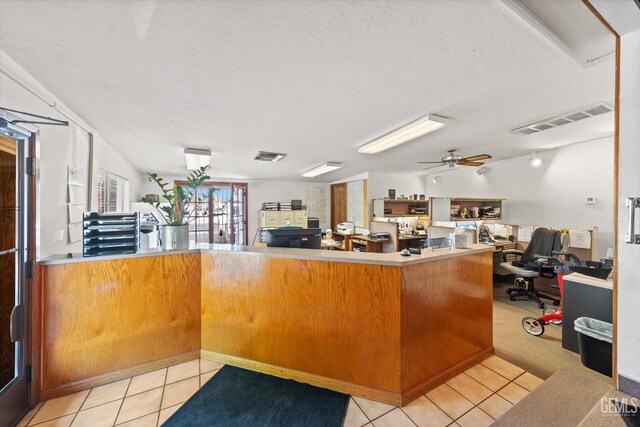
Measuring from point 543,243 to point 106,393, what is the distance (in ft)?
18.9

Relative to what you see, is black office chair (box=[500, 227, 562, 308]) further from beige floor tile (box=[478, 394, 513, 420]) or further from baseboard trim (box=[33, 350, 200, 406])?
baseboard trim (box=[33, 350, 200, 406])

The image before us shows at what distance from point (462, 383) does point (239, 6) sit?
9.42 ft

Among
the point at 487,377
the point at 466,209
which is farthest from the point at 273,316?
the point at 466,209

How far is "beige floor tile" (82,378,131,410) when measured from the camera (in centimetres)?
178

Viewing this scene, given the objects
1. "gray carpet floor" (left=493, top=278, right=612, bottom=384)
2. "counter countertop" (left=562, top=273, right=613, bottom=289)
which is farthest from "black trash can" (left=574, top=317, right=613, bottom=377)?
"counter countertop" (left=562, top=273, right=613, bottom=289)

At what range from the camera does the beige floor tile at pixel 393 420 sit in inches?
62.2

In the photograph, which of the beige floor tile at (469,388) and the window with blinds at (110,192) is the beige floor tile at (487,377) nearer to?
the beige floor tile at (469,388)

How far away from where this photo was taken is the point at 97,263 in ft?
6.25

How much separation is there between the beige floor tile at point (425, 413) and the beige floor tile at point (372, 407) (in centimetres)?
12

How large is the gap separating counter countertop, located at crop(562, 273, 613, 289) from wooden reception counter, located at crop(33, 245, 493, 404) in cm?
96

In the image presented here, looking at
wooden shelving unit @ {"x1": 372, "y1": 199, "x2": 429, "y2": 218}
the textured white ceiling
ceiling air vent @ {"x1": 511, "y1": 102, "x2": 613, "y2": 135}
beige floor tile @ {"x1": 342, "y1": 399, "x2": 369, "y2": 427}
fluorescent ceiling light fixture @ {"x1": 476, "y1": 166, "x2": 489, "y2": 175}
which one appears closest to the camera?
the textured white ceiling

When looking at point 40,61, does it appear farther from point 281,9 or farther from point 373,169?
Answer: point 373,169

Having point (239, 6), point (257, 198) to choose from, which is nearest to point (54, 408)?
point (239, 6)

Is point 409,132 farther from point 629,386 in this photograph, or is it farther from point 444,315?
point 629,386
